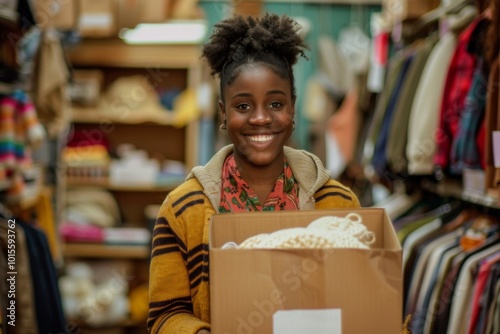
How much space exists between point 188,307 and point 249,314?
28 centimetres

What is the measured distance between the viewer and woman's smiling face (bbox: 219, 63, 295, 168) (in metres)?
1.19

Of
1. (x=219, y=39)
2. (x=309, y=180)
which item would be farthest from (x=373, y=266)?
(x=219, y=39)

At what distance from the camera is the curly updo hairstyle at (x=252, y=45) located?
1.23 meters

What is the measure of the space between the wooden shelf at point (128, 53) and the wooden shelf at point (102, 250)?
1.24 meters

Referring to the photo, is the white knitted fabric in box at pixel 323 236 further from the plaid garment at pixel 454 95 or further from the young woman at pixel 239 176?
the plaid garment at pixel 454 95

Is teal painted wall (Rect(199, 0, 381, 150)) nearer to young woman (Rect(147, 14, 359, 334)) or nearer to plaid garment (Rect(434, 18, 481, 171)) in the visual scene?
plaid garment (Rect(434, 18, 481, 171))

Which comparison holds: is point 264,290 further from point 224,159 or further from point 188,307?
point 224,159

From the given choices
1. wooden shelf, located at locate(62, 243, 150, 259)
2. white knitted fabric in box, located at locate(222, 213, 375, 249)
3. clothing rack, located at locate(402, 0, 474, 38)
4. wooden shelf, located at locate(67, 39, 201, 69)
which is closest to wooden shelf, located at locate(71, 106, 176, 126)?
wooden shelf, located at locate(67, 39, 201, 69)

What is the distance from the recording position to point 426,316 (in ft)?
7.16

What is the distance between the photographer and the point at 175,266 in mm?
1214

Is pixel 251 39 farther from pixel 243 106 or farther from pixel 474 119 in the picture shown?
pixel 474 119

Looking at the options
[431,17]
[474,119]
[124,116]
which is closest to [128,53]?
[124,116]

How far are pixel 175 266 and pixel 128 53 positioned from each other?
3222 millimetres

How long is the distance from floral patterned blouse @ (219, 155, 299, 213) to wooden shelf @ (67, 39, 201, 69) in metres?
3.01
